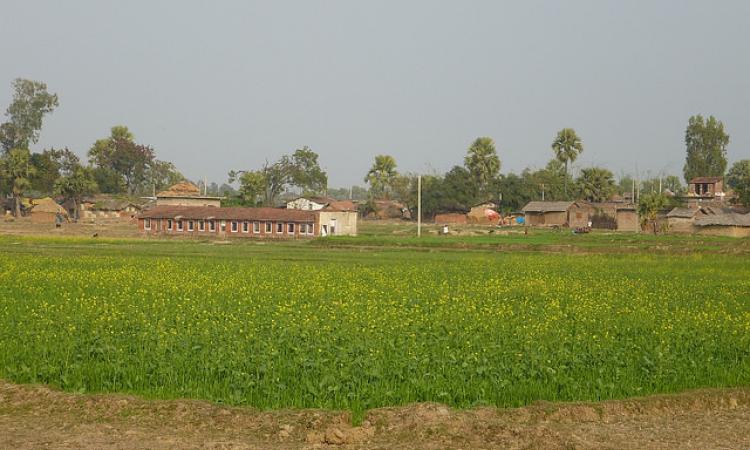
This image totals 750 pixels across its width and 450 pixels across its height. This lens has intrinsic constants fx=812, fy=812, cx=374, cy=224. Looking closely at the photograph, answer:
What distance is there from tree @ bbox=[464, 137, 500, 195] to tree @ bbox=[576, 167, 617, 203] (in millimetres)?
17379

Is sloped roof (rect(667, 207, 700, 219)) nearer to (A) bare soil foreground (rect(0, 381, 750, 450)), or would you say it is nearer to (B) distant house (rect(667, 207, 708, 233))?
(B) distant house (rect(667, 207, 708, 233))

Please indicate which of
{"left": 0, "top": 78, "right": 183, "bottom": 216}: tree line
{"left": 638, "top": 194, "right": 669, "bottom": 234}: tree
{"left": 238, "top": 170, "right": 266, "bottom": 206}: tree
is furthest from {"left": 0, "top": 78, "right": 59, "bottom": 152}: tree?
{"left": 638, "top": 194, "right": 669, "bottom": 234}: tree

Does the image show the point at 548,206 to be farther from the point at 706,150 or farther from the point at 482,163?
the point at 706,150

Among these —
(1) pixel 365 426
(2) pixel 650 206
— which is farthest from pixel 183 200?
(1) pixel 365 426

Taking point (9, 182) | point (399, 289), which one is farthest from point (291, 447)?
point (9, 182)

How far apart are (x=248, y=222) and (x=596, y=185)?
5316 centimetres

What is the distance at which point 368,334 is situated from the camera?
20375 millimetres

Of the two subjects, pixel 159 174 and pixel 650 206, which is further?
pixel 159 174

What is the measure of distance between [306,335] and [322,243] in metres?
56.2

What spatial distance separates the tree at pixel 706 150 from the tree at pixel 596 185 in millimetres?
45057

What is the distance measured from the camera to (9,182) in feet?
395

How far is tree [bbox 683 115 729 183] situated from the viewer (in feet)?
506

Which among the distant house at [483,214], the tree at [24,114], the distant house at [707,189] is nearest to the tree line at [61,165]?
the tree at [24,114]

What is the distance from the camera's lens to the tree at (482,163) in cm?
13162
